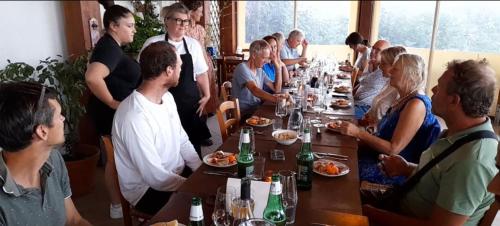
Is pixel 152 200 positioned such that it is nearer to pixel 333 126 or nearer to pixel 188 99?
pixel 333 126

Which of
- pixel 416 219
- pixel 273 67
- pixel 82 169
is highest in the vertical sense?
pixel 273 67

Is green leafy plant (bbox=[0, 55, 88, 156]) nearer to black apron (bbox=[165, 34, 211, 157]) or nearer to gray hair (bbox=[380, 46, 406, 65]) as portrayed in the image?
black apron (bbox=[165, 34, 211, 157])

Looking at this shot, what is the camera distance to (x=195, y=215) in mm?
1095

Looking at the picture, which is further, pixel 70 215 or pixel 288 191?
pixel 70 215

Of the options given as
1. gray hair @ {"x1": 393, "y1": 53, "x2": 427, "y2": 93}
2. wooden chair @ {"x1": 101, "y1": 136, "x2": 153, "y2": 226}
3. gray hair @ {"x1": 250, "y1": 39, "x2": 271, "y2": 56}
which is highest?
gray hair @ {"x1": 250, "y1": 39, "x2": 271, "y2": 56}

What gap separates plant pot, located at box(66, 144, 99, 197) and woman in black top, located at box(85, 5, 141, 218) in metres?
0.39

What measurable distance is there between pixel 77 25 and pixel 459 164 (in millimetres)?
3382

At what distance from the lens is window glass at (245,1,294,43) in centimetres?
777

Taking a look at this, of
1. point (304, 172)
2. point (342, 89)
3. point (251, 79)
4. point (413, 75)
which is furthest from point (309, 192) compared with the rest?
point (342, 89)

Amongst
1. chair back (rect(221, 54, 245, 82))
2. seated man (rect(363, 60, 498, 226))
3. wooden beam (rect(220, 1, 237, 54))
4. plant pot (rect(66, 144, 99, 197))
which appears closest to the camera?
seated man (rect(363, 60, 498, 226))

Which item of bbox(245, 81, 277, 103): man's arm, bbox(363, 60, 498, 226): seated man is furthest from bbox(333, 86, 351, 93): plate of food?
bbox(363, 60, 498, 226): seated man

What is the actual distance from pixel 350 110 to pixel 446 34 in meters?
4.62

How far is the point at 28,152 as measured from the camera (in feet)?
4.09

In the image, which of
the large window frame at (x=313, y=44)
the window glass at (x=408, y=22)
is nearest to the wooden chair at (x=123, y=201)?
the large window frame at (x=313, y=44)
